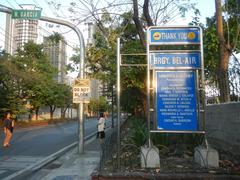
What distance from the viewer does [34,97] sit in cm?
5016

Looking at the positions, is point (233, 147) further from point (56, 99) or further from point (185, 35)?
point (56, 99)

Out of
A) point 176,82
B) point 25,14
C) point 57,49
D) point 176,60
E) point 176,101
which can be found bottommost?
point 176,101

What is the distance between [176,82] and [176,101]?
18.4 inches

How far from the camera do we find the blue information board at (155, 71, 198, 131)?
9.06 meters

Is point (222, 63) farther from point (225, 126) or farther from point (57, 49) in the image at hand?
point (57, 49)

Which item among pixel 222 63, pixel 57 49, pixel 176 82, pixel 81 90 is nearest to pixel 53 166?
pixel 81 90

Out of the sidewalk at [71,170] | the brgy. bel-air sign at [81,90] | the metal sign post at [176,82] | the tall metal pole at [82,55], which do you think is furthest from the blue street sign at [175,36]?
the brgy. bel-air sign at [81,90]

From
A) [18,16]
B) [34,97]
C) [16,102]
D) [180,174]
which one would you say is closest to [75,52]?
[18,16]

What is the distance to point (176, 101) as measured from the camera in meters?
9.12

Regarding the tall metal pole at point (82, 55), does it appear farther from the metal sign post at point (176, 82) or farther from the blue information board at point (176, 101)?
the blue information board at point (176, 101)

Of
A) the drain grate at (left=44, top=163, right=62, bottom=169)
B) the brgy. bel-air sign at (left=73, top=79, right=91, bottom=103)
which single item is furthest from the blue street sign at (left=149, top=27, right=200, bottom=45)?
the brgy. bel-air sign at (left=73, top=79, right=91, bottom=103)

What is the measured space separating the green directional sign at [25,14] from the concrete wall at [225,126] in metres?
7.31

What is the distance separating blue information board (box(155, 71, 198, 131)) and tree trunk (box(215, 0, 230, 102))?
5.42ft

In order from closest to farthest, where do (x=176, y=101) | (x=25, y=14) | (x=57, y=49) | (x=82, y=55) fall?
(x=176, y=101) < (x=25, y=14) < (x=82, y=55) < (x=57, y=49)
